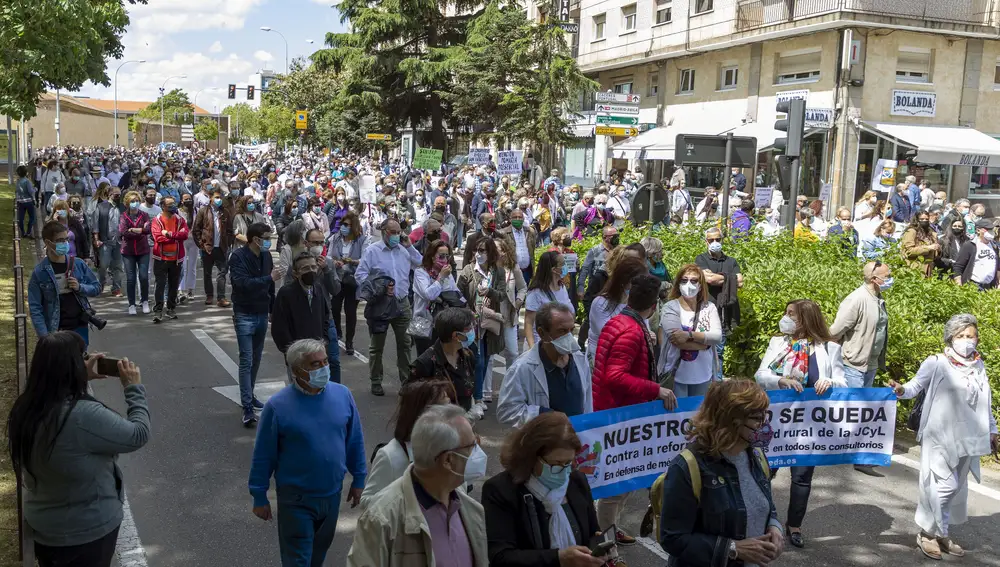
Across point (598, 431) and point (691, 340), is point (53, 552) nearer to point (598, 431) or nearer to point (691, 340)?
point (598, 431)

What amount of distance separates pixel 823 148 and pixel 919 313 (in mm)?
21548

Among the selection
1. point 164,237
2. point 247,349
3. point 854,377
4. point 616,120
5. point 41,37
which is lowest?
point 247,349

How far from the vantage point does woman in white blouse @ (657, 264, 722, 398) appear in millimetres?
6648

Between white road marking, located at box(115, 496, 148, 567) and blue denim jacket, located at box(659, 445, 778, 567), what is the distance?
11.4 feet

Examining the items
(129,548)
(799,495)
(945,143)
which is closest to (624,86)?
(945,143)

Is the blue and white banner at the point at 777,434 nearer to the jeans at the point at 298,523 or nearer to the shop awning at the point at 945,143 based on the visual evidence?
the jeans at the point at 298,523

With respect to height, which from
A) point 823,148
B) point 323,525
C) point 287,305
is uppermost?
point 823,148

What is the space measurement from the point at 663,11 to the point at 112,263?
1097 inches

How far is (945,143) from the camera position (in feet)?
91.1

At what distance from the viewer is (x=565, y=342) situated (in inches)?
212

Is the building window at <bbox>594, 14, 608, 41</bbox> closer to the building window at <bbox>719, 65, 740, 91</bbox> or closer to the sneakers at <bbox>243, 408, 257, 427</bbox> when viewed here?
the building window at <bbox>719, 65, 740, 91</bbox>

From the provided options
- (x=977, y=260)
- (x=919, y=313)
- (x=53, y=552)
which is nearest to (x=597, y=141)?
(x=977, y=260)

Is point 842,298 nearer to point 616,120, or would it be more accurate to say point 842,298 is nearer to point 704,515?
point 704,515

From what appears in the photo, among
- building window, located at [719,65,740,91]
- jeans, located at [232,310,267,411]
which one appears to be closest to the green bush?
jeans, located at [232,310,267,411]
